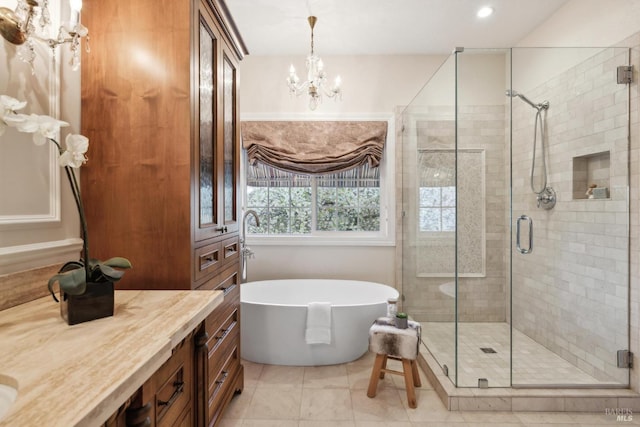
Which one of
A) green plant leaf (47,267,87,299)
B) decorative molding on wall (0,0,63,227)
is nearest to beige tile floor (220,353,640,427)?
green plant leaf (47,267,87,299)

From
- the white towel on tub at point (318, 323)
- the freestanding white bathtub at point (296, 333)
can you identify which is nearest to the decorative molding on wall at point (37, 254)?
the freestanding white bathtub at point (296, 333)

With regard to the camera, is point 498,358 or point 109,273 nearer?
point 109,273

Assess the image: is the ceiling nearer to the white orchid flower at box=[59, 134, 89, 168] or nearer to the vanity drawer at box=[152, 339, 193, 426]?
the white orchid flower at box=[59, 134, 89, 168]

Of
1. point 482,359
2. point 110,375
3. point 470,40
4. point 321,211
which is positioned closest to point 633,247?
point 482,359

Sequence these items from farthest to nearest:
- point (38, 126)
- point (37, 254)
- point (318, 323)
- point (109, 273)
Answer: point (318, 323)
point (37, 254)
point (109, 273)
point (38, 126)

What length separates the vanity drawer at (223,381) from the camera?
1.58 metres

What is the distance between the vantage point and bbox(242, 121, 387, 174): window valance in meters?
3.30

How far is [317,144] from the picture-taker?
10.9 ft

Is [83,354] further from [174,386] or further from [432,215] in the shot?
[432,215]

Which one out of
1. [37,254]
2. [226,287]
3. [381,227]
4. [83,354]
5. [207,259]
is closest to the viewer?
[83,354]

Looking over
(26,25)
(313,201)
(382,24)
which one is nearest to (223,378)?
(26,25)

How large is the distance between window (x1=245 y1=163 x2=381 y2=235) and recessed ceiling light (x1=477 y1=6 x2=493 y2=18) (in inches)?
61.6

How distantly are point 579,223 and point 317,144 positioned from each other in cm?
219

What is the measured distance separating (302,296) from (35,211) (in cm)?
234
